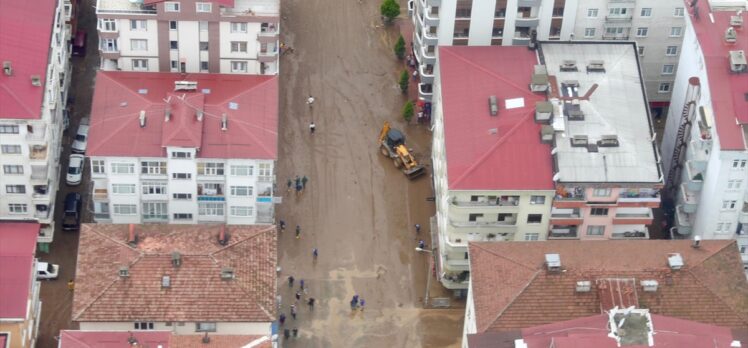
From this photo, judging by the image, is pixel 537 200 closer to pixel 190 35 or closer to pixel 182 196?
pixel 182 196

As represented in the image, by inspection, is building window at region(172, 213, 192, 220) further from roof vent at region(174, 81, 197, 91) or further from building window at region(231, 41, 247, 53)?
building window at region(231, 41, 247, 53)

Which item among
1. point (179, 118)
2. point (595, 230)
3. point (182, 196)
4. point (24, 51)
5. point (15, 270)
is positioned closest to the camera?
point (15, 270)

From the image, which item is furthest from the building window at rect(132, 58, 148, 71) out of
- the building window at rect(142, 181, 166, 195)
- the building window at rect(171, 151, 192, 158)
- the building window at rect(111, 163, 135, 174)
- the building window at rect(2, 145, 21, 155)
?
the building window at rect(2, 145, 21, 155)

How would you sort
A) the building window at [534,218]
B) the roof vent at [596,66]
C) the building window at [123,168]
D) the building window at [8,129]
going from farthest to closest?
1. the roof vent at [596,66]
2. the building window at [123,168]
3. the building window at [534,218]
4. the building window at [8,129]

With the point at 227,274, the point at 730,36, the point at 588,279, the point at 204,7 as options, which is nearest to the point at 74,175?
the point at 204,7

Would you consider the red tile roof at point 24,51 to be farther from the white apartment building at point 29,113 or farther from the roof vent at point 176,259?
the roof vent at point 176,259

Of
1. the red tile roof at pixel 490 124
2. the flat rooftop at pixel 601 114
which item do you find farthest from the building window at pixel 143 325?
the flat rooftop at pixel 601 114
